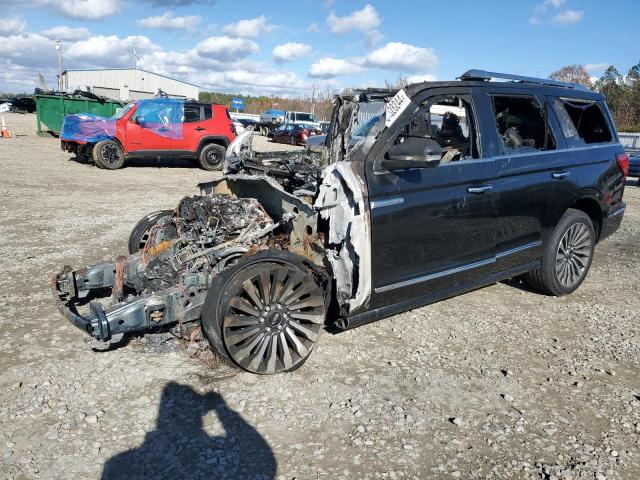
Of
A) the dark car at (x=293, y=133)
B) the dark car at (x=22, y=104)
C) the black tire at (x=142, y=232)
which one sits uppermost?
the dark car at (x=22, y=104)

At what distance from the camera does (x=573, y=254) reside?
16.4ft

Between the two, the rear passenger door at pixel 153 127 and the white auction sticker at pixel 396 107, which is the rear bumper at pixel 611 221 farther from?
the rear passenger door at pixel 153 127

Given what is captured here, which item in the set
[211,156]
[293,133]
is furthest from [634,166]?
[293,133]

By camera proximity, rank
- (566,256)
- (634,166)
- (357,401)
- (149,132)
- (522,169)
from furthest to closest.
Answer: (634,166)
(149,132)
(566,256)
(522,169)
(357,401)

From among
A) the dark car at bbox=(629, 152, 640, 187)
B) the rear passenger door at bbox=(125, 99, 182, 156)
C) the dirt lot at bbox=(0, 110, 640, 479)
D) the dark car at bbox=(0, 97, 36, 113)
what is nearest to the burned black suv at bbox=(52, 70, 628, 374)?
the dirt lot at bbox=(0, 110, 640, 479)

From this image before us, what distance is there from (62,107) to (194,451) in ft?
63.6

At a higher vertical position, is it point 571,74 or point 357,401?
point 571,74

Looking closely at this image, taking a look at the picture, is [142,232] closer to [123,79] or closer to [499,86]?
[499,86]

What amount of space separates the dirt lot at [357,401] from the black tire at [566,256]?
7.8 inches

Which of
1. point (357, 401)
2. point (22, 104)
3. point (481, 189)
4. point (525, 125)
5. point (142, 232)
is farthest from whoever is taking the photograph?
point (22, 104)

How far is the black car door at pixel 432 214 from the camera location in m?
3.43

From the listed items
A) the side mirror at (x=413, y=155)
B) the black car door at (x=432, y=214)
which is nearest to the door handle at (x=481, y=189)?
the black car door at (x=432, y=214)

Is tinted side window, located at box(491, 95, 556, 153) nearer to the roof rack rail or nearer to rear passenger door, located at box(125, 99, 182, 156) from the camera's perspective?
the roof rack rail

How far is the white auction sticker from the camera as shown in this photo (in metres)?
3.52
